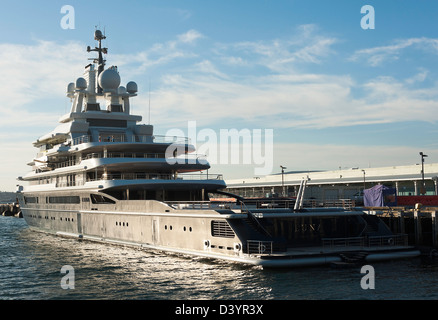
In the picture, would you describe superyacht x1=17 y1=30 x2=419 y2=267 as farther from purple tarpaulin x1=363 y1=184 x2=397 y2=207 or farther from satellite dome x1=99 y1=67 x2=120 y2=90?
purple tarpaulin x1=363 y1=184 x2=397 y2=207

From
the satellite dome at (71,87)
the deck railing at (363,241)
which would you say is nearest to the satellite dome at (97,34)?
the satellite dome at (71,87)

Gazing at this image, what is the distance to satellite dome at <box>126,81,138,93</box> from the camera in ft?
161

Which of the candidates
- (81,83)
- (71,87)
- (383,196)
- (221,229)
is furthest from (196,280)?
(71,87)

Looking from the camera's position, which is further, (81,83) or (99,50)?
(99,50)

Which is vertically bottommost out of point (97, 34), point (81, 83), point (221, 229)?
point (221, 229)

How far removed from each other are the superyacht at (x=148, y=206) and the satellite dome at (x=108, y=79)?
3.9 inches

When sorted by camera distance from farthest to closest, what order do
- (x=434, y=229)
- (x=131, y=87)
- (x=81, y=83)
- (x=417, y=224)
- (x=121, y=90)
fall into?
(x=131, y=87), (x=121, y=90), (x=81, y=83), (x=417, y=224), (x=434, y=229)

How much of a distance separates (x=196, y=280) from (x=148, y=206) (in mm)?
11674

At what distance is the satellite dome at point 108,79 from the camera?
1875 inches

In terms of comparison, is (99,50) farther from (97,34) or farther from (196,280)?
(196,280)

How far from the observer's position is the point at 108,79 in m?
47.6

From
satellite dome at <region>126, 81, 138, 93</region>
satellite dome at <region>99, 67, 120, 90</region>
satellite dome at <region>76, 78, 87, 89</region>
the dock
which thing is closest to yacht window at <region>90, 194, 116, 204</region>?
satellite dome at <region>99, 67, 120, 90</region>

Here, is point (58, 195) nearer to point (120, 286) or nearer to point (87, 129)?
point (87, 129)

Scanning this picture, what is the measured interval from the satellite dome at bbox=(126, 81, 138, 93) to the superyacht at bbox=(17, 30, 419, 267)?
0.10 m
